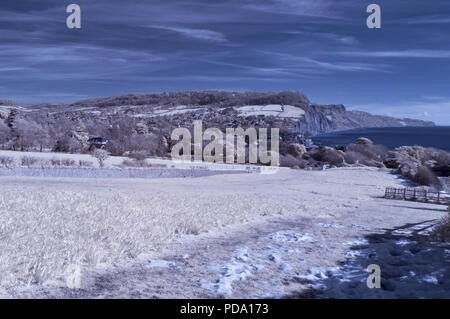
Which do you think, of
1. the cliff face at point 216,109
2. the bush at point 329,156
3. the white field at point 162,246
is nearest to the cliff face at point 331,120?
the cliff face at point 216,109

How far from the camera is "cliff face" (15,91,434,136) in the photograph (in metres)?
54.2

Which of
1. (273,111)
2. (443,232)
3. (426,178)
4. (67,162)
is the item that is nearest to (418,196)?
(426,178)

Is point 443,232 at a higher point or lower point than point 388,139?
lower

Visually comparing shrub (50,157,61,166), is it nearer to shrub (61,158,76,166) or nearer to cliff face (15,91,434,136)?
shrub (61,158,76,166)

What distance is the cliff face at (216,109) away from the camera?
54250 mm

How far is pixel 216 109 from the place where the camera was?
221ft

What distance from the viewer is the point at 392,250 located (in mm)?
6309

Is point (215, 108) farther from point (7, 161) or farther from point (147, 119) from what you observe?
point (7, 161)

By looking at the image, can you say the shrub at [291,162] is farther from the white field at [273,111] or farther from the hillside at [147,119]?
the white field at [273,111]

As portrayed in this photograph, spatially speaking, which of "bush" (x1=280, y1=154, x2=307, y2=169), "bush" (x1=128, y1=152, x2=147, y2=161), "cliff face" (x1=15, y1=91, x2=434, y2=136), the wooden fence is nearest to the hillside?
"cliff face" (x1=15, y1=91, x2=434, y2=136)

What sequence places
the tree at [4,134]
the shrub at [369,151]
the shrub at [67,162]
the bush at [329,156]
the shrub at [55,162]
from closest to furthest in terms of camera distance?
the shrub at [55,162]
the shrub at [67,162]
the tree at [4,134]
the bush at [329,156]
the shrub at [369,151]

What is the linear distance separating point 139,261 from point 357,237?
4.75 metres
